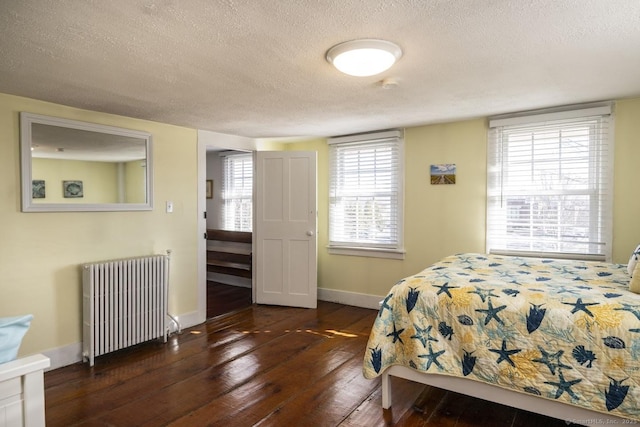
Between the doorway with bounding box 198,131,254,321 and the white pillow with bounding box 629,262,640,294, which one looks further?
the doorway with bounding box 198,131,254,321

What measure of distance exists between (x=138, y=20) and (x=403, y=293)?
1947 millimetres

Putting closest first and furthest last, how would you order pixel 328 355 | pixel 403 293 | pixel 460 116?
pixel 403 293 → pixel 328 355 → pixel 460 116

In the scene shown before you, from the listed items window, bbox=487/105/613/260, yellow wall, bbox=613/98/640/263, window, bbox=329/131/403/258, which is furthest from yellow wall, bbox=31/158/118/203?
yellow wall, bbox=613/98/640/263

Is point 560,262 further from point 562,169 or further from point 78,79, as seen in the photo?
point 78,79

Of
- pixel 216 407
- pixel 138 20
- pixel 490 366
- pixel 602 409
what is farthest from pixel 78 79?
pixel 602 409

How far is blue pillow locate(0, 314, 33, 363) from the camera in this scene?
1.23 metres

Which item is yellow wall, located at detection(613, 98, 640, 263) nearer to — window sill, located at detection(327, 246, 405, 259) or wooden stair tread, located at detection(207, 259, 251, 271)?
window sill, located at detection(327, 246, 405, 259)

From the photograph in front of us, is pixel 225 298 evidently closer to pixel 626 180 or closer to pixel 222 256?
pixel 222 256

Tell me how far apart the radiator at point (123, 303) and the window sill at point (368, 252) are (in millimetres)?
2079

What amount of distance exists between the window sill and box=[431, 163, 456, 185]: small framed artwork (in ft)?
2.91

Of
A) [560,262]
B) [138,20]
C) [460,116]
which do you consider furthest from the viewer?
[460,116]

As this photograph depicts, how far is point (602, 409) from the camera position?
5.52ft

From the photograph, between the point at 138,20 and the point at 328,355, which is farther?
the point at 328,355

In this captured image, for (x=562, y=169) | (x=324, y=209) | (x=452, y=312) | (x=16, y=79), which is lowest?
(x=452, y=312)
